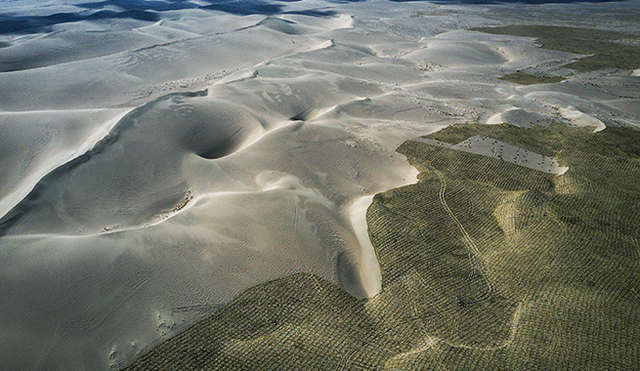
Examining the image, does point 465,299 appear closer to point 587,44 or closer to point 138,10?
point 587,44

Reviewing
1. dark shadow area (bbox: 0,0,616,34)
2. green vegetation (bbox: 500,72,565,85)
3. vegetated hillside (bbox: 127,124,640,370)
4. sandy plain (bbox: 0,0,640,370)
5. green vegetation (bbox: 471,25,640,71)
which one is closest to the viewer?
vegetated hillside (bbox: 127,124,640,370)

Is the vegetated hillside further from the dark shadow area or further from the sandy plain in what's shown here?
the dark shadow area

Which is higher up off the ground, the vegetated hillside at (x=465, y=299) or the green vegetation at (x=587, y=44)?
the green vegetation at (x=587, y=44)

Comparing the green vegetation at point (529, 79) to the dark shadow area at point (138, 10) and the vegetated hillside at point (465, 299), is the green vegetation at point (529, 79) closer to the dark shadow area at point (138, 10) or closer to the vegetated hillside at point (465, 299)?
the vegetated hillside at point (465, 299)

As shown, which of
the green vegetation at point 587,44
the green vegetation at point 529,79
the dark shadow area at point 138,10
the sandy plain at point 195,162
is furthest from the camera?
the dark shadow area at point 138,10

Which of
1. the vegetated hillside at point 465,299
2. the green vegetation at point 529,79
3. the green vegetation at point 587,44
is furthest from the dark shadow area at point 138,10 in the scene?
the vegetated hillside at point 465,299

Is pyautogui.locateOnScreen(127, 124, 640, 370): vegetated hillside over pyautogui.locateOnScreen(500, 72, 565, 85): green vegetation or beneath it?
beneath

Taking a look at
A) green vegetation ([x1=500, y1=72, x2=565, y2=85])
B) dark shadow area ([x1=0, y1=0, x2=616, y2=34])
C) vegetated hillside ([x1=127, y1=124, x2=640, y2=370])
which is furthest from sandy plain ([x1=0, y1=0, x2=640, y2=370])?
dark shadow area ([x1=0, y1=0, x2=616, y2=34])

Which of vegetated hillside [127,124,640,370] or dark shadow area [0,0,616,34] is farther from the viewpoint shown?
dark shadow area [0,0,616,34]

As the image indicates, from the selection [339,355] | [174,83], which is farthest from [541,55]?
[339,355]
